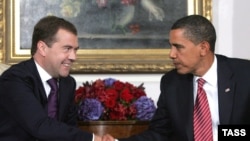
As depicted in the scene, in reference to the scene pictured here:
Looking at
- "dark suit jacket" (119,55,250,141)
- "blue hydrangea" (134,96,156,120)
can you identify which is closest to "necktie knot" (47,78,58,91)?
"dark suit jacket" (119,55,250,141)

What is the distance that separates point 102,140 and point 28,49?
1.41 metres

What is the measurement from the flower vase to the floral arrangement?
6cm

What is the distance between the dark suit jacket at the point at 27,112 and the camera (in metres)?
2.60

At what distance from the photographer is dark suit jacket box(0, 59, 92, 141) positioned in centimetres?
260

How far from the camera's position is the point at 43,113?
2.62 m

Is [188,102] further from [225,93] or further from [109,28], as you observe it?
[109,28]

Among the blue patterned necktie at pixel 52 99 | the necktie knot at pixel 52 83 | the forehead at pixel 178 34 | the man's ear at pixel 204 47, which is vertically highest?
the forehead at pixel 178 34

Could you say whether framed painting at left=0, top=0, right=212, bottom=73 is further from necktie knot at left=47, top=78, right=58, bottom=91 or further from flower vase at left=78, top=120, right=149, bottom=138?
necktie knot at left=47, top=78, right=58, bottom=91

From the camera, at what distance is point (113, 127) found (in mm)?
3166

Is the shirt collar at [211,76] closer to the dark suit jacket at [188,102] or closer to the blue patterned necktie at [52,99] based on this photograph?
the dark suit jacket at [188,102]

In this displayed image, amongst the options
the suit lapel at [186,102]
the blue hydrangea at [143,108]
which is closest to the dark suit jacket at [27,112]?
the suit lapel at [186,102]

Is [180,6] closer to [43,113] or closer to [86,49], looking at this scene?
[86,49]

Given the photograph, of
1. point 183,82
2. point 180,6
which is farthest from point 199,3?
point 183,82

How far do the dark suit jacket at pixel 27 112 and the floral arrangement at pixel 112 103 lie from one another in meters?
0.50
